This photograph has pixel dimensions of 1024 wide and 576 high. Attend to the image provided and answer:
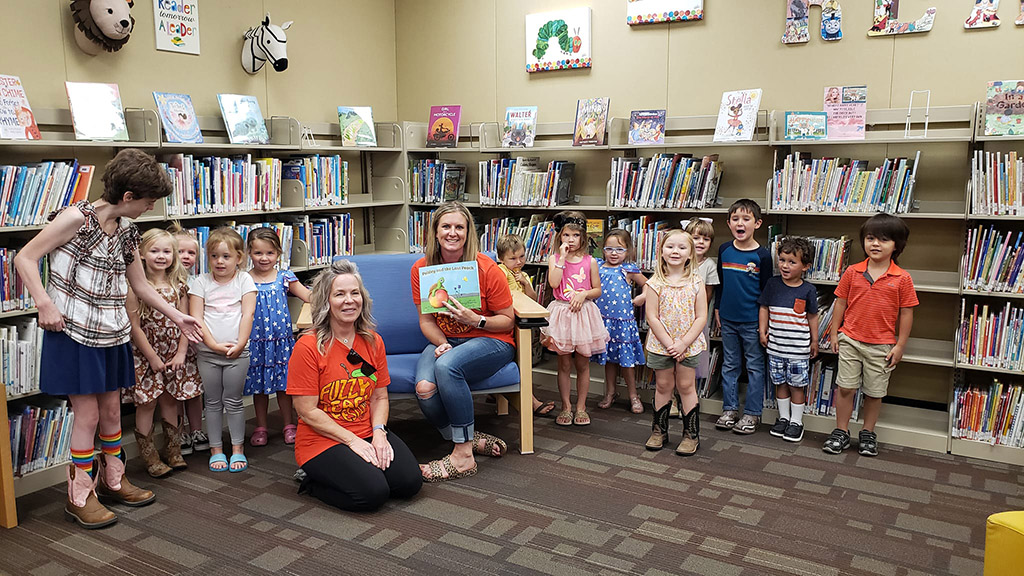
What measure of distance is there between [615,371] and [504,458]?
44.9 inches

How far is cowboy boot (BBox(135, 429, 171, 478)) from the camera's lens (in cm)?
351

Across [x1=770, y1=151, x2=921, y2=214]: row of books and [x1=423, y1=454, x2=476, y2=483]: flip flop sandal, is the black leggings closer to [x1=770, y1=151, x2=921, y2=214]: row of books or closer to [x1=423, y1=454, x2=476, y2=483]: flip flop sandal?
[x1=423, y1=454, x2=476, y2=483]: flip flop sandal

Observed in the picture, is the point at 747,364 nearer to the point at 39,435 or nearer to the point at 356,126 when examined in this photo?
Result: the point at 356,126

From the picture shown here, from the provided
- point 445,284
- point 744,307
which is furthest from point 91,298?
point 744,307

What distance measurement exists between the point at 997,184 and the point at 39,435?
178 inches

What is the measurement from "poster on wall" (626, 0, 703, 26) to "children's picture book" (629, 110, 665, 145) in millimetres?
603

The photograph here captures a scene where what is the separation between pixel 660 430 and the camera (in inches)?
153

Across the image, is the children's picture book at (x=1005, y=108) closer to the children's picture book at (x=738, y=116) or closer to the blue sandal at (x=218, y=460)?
the children's picture book at (x=738, y=116)

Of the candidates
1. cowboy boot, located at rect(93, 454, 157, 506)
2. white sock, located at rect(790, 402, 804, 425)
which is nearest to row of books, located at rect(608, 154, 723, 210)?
white sock, located at rect(790, 402, 804, 425)

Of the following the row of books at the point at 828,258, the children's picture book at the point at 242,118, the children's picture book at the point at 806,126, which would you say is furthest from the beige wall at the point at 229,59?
the row of books at the point at 828,258

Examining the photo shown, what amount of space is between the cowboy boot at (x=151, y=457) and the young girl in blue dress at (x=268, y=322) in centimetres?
49

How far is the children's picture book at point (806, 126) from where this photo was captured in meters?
4.03

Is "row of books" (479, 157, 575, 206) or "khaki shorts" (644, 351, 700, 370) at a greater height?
"row of books" (479, 157, 575, 206)

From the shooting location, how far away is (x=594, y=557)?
9.09 feet
